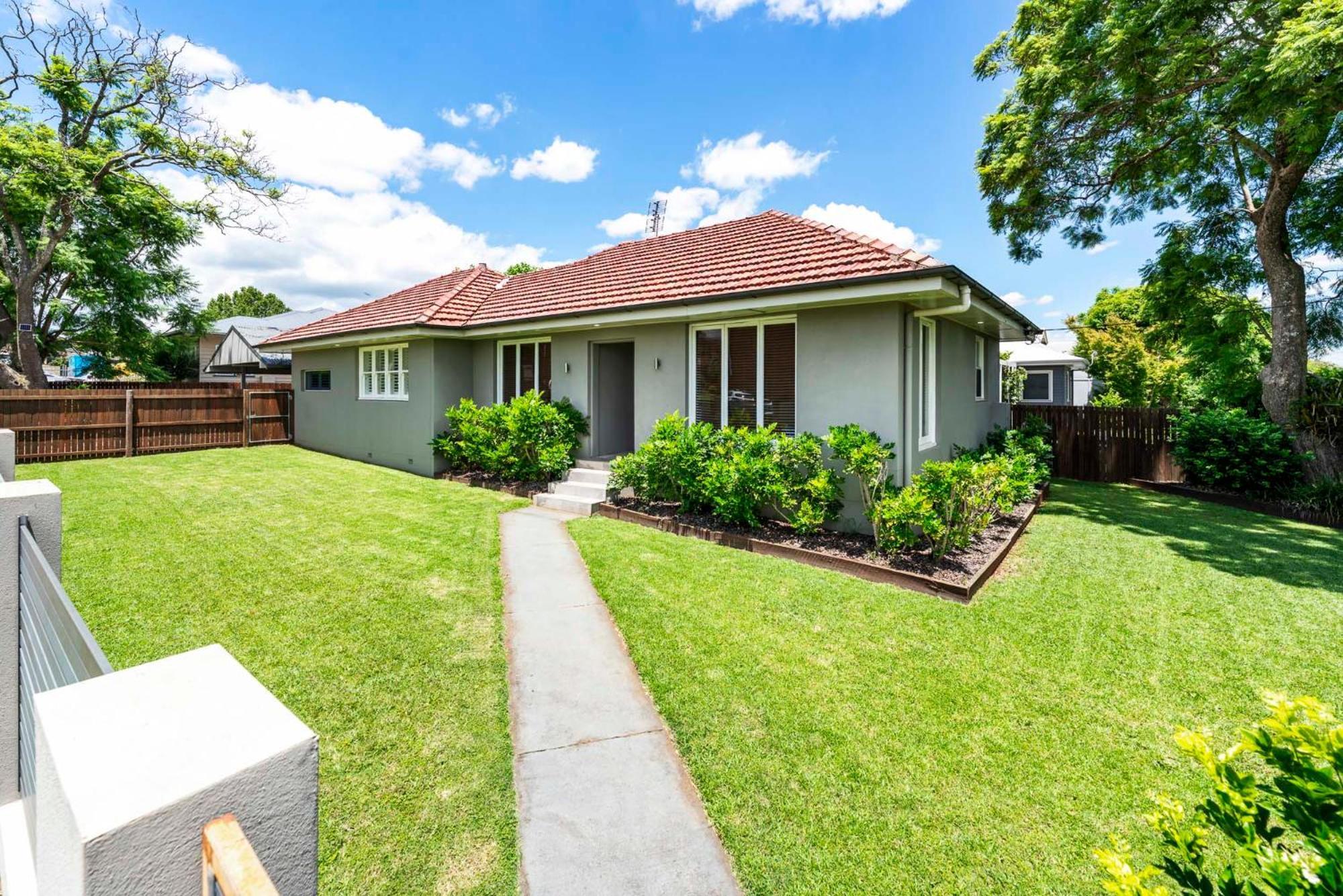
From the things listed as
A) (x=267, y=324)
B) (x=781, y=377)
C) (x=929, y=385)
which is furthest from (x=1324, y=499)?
(x=267, y=324)

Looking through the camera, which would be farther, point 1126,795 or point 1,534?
point 1126,795

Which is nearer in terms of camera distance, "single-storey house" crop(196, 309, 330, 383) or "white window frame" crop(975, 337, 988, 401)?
"white window frame" crop(975, 337, 988, 401)

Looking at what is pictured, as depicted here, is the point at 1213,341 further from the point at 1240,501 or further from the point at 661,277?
the point at 661,277

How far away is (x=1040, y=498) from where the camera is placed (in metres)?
11.1

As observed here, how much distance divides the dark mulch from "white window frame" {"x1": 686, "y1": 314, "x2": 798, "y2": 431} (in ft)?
5.10

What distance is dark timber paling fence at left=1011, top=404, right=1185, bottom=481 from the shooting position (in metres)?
13.1

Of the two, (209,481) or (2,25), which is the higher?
(2,25)

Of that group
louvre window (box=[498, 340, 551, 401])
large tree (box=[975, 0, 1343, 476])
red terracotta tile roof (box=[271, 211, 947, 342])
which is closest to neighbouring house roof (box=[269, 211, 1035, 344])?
red terracotta tile roof (box=[271, 211, 947, 342])

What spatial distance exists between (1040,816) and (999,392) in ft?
42.7

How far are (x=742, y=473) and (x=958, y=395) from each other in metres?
5.10

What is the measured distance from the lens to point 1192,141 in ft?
34.7

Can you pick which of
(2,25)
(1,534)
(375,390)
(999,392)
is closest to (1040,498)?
(999,392)

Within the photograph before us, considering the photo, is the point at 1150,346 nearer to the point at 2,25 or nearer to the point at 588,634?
the point at 588,634

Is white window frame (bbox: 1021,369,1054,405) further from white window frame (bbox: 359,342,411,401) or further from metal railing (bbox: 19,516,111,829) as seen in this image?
metal railing (bbox: 19,516,111,829)
